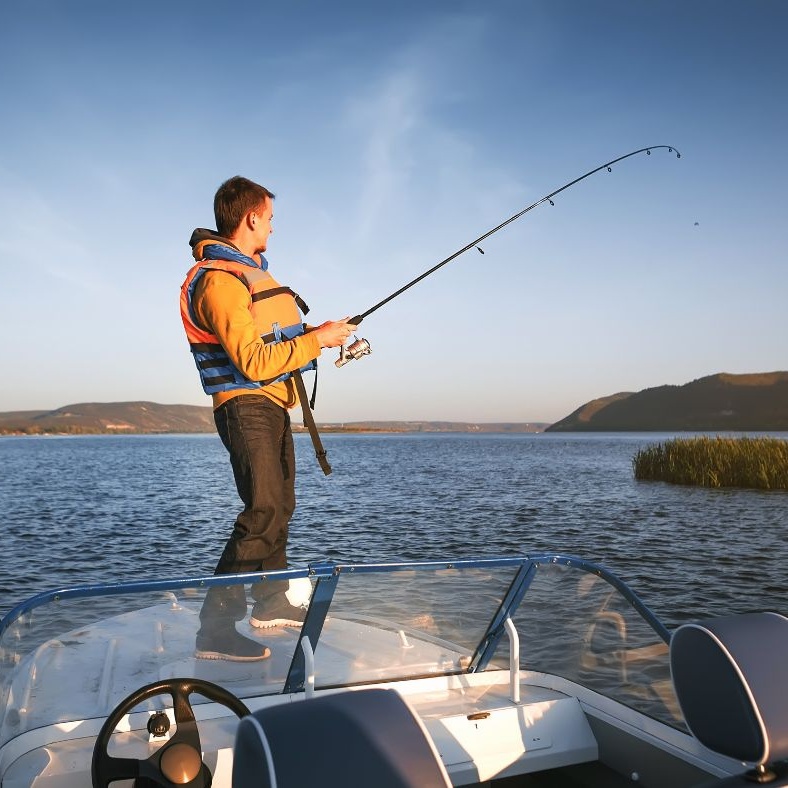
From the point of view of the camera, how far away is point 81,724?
2.51 m

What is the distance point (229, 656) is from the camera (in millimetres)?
2781

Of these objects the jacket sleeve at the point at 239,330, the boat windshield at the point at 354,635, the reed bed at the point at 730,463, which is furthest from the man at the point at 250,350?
the reed bed at the point at 730,463

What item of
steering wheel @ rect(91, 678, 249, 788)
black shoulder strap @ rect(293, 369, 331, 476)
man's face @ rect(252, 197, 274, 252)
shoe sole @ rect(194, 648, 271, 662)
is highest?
man's face @ rect(252, 197, 274, 252)

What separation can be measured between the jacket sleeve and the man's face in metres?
0.40

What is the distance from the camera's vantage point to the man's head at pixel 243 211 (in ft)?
13.2

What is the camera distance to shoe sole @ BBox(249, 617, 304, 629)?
273 cm

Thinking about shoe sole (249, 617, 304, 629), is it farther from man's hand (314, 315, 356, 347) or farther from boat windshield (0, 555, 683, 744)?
man's hand (314, 315, 356, 347)

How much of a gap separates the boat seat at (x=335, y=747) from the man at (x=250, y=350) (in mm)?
2298

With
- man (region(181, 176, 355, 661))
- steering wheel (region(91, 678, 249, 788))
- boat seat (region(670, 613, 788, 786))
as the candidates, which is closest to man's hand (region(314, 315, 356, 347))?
man (region(181, 176, 355, 661))

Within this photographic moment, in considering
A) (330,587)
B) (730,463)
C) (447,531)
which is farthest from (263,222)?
(730,463)

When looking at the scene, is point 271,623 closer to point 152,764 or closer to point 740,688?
point 152,764

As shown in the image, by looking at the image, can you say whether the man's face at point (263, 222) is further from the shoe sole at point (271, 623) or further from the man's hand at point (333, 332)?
the shoe sole at point (271, 623)

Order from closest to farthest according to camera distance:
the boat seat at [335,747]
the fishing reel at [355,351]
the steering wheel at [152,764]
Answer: the boat seat at [335,747], the steering wheel at [152,764], the fishing reel at [355,351]

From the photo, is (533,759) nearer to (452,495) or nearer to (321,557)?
(321,557)
